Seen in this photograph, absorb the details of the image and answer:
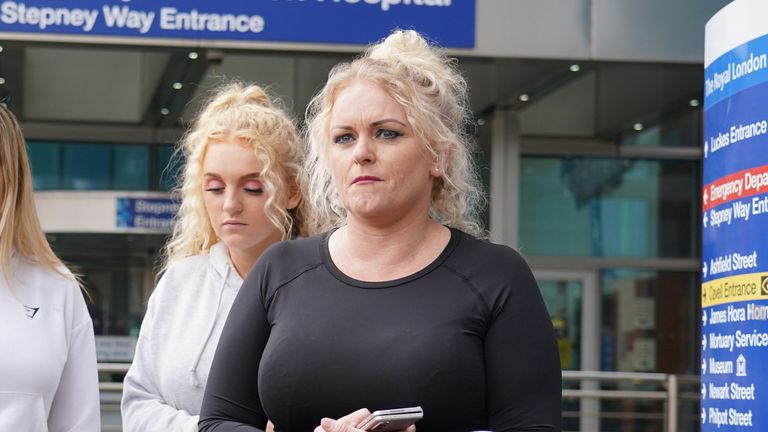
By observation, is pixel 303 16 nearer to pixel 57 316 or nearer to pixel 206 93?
pixel 206 93

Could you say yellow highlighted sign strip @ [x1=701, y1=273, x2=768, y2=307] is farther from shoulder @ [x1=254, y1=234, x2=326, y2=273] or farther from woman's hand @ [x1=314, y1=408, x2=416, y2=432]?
woman's hand @ [x1=314, y1=408, x2=416, y2=432]

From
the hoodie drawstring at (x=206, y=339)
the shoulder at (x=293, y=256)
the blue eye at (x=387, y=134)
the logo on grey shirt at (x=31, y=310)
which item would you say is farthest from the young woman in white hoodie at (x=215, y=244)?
the blue eye at (x=387, y=134)

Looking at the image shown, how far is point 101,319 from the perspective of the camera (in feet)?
47.3

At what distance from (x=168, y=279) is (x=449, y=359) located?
1.46 meters

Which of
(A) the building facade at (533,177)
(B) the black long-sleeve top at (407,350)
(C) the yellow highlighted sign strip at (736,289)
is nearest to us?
(B) the black long-sleeve top at (407,350)

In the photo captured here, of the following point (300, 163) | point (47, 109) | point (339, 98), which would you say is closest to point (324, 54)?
point (47, 109)

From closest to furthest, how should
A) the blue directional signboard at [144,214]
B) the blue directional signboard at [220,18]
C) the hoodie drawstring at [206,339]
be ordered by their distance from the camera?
the hoodie drawstring at [206,339] < the blue directional signboard at [220,18] < the blue directional signboard at [144,214]

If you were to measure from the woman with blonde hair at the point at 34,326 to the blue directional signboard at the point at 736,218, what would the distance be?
8.26 ft

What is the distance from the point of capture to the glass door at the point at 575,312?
14.5m

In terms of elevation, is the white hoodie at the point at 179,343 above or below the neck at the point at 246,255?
below

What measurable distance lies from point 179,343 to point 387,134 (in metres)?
1.23

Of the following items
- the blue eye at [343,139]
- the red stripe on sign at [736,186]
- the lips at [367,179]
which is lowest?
the lips at [367,179]

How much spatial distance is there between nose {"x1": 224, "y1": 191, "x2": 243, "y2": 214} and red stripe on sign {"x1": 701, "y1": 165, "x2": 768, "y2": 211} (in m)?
2.10

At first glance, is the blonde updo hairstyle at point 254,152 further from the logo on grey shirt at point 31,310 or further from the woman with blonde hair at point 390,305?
the woman with blonde hair at point 390,305
